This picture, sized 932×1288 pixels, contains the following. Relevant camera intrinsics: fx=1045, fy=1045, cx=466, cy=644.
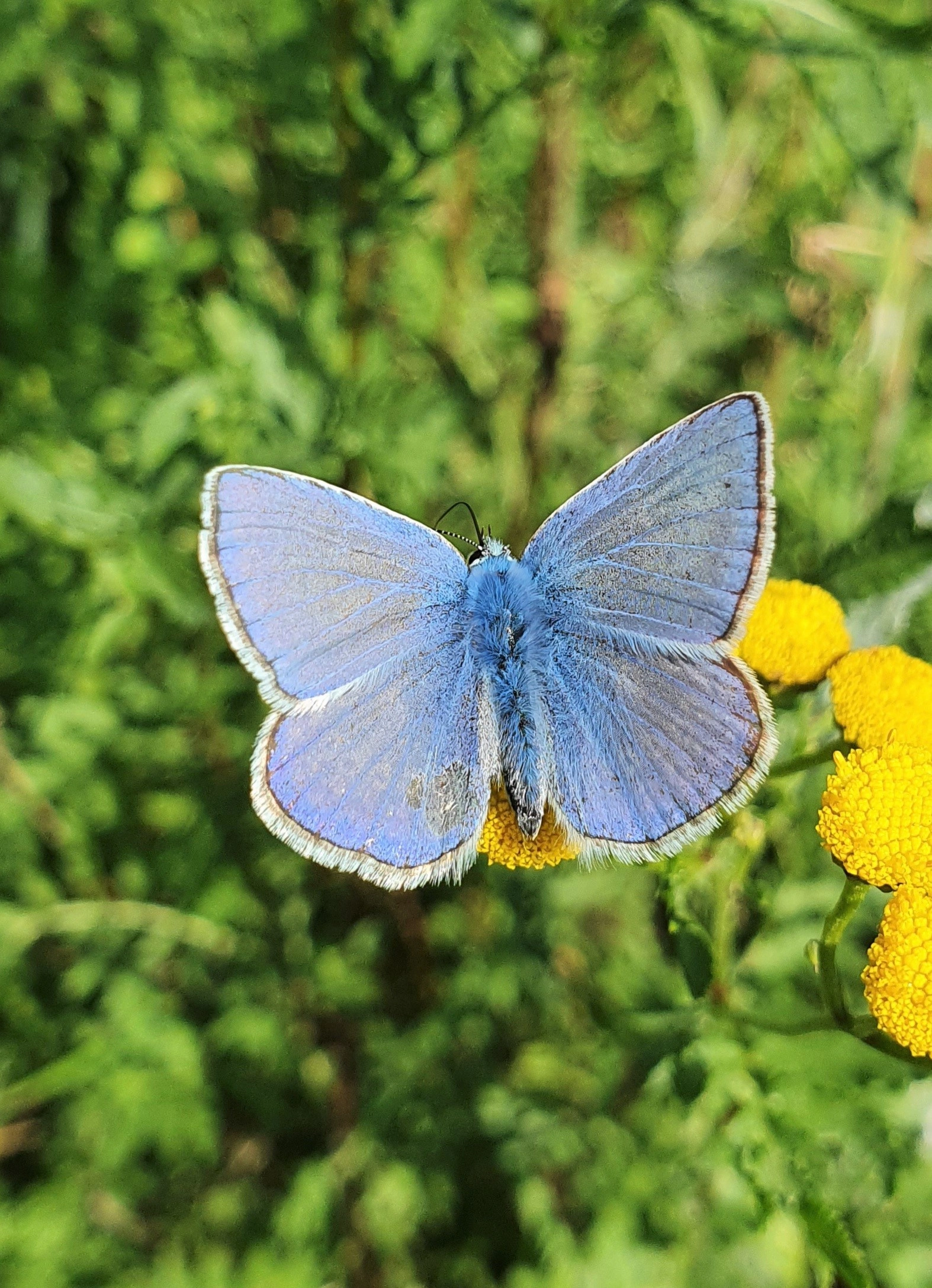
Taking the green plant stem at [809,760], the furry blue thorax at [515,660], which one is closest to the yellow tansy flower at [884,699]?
the green plant stem at [809,760]

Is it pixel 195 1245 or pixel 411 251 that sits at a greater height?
pixel 411 251

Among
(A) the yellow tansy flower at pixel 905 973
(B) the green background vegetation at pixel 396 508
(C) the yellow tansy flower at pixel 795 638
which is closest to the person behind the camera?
(A) the yellow tansy flower at pixel 905 973

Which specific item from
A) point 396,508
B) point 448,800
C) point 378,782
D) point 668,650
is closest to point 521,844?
point 448,800

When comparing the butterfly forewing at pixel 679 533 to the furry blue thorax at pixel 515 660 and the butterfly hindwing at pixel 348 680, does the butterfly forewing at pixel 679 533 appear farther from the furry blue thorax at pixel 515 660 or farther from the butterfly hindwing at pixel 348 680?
the butterfly hindwing at pixel 348 680

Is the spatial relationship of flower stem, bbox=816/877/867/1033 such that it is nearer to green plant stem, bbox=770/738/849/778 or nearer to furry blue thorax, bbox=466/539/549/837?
green plant stem, bbox=770/738/849/778

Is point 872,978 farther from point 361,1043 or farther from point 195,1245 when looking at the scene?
point 195,1245

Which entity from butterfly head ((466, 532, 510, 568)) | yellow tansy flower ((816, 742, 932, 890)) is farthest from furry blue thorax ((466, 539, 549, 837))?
yellow tansy flower ((816, 742, 932, 890))

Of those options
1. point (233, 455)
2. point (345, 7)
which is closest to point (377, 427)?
point (233, 455)

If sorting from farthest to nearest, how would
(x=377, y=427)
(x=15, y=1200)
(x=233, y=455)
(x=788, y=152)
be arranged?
(x=788, y=152)
(x=15, y=1200)
(x=377, y=427)
(x=233, y=455)
